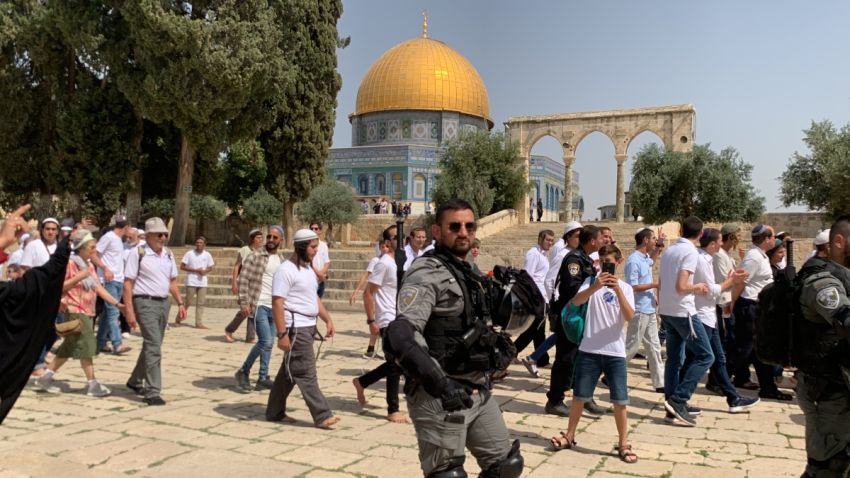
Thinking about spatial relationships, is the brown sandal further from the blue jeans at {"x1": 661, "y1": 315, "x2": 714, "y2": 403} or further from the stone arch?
the stone arch

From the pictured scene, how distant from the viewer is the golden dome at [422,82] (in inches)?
2067

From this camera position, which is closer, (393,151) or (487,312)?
(487,312)

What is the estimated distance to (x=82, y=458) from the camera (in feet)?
14.8

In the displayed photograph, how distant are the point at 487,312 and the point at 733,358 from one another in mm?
5243

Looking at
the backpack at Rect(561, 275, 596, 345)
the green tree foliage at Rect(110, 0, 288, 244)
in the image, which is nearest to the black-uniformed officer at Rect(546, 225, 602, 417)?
the backpack at Rect(561, 275, 596, 345)

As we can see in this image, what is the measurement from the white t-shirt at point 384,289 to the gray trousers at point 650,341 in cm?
234

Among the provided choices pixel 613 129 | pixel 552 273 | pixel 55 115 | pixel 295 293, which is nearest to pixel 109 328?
pixel 295 293

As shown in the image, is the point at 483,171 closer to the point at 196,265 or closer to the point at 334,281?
the point at 334,281

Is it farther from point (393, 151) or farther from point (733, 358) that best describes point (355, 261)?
point (393, 151)

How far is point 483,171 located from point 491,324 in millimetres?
30173

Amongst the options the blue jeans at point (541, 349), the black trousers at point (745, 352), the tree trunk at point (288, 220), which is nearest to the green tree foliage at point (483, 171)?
the tree trunk at point (288, 220)

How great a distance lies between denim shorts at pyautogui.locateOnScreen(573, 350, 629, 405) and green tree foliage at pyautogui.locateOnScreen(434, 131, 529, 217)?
27.4 m

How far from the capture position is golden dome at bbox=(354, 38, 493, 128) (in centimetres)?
5250

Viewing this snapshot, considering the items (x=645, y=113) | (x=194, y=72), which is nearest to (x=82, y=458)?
(x=194, y=72)
